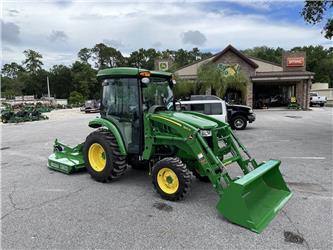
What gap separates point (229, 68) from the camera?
3161cm

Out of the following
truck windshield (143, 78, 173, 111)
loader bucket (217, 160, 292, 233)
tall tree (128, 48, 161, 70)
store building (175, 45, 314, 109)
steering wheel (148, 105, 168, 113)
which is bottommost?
loader bucket (217, 160, 292, 233)

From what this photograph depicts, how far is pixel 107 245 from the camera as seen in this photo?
138 inches

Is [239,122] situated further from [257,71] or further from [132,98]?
[257,71]

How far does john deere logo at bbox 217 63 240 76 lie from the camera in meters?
30.8

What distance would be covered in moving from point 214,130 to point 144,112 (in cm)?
139

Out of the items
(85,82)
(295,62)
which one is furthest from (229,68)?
(85,82)

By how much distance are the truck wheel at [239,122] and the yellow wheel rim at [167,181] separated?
10.6 m

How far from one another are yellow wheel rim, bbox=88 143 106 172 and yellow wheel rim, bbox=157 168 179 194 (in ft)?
5.41

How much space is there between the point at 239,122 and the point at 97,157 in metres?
10.3

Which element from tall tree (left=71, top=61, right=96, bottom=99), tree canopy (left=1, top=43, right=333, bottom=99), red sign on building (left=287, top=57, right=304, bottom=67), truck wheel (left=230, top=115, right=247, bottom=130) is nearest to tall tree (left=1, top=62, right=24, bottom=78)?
tree canopy (left=1, top=43, right=333, bottom=99)

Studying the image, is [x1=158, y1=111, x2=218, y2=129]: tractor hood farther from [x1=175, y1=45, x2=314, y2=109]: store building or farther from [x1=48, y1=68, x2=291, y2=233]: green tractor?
[x1=175, y1=45, x2=314, y2=109]: store building

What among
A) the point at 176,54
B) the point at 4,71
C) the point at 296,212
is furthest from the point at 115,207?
the point at 4,71

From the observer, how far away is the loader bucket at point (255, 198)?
3.81 metres

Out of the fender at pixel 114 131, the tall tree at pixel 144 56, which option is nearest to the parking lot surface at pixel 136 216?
the fender at pixel 114 131
